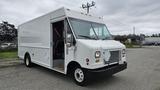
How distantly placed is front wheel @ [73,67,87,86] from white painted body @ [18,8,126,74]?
28 cm

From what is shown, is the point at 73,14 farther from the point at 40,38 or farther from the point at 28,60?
the point at 28,60

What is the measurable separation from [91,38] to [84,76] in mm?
1477

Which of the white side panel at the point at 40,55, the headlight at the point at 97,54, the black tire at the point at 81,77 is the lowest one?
the black tire at the point at 81,77

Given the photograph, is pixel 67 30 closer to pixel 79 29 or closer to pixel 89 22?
pixel 79 29

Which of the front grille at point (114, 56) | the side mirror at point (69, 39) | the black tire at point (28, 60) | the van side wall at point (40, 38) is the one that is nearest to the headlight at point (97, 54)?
the front grille at point (114, 56)

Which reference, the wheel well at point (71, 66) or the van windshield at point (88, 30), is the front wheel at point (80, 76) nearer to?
the wheel well at point (71, 66)

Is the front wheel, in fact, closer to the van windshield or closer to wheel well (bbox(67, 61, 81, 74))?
wheel well (bbox(67, 61, 81, 74))

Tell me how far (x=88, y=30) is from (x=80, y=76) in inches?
71.8

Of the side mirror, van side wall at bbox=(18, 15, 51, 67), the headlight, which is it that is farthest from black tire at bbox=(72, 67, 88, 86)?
van side wall at bbox=(18, 15, 51, 67)

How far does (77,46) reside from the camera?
4996mm

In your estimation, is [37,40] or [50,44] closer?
[50,44]

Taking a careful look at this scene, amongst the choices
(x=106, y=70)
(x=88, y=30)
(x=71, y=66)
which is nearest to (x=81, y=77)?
(x=71, y=66)

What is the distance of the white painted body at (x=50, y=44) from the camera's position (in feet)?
15.6

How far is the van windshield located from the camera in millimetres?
5328
